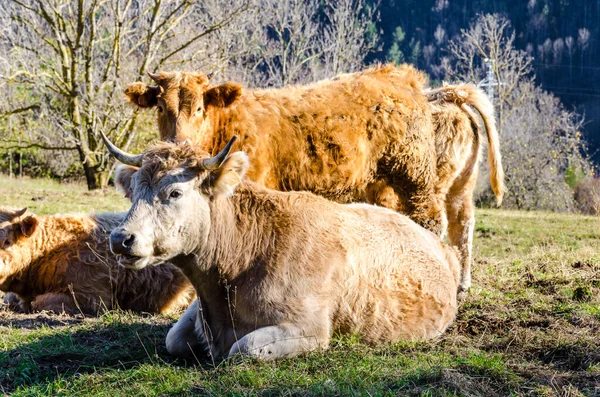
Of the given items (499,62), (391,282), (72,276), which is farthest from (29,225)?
(499,62)

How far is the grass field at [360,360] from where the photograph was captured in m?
4.36

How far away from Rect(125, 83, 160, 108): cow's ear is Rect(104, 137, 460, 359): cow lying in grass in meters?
2.57

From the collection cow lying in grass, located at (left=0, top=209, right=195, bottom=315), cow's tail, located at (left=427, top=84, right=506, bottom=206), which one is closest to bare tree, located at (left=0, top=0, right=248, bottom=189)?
cow's tail, located at (left=427, top=84, right=506, bottom=206)

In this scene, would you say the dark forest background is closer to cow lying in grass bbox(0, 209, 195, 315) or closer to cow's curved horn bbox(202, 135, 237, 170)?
cow lying in grass bbox(0, 209, 195, 315)

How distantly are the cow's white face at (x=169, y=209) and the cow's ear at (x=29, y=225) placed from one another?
247cm

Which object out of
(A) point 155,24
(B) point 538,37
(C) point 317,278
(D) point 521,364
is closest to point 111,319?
(C) point 317,278

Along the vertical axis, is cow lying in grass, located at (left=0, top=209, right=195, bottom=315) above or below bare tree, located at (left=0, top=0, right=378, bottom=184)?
below

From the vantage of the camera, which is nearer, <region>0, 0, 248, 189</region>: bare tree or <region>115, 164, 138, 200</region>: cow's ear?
<region>115, 164, 138, 200</region>: cow's ear

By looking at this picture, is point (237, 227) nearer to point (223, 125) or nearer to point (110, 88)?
point (223, 125)

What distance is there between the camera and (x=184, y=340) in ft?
17.4

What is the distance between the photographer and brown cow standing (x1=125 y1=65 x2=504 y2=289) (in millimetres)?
7523

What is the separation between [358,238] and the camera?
5715mm

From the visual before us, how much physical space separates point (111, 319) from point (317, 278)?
7.20 ft

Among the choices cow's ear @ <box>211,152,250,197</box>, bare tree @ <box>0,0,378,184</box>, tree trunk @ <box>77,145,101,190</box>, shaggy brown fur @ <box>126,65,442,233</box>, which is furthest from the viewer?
tree trunk @ <box>77,145,101,190</box>
